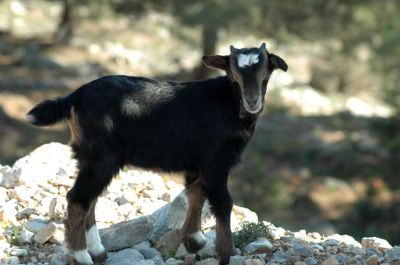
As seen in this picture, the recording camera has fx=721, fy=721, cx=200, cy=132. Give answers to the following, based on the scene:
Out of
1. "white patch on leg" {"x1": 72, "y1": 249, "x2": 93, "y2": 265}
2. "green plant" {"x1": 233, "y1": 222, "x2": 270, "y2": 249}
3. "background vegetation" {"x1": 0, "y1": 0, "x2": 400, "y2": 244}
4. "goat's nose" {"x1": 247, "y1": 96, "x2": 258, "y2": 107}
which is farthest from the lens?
"background vegetation" {"x1": 0, "y1": 0, "x2": 400, "y2": 244}

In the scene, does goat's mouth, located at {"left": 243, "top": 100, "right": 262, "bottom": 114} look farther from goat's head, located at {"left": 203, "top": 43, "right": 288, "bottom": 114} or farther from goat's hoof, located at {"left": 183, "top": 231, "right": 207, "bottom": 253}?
goat's hoof, located at {"left": 183, "top": 231, "right": 207, "bottom": 253}

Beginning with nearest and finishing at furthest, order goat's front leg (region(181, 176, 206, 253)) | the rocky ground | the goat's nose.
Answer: the goat's nose, the rocky ground, goat's front leg (region(181, 176, 206, 253))

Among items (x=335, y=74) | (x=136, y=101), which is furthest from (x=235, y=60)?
(x=335, y=74)

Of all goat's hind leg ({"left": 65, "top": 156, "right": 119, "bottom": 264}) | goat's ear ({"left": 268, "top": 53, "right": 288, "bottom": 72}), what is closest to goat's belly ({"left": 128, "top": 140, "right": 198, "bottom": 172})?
goat's hind leg ({"left": 65, "top": 156, "right": 119, "bottom": 264})

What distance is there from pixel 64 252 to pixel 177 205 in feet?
4.29

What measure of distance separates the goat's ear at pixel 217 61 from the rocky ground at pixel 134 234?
141cm

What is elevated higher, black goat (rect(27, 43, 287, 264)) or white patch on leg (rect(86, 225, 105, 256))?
black goat (rect(27, 43, 287, 264))

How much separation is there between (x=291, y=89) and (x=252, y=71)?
78.6 ft

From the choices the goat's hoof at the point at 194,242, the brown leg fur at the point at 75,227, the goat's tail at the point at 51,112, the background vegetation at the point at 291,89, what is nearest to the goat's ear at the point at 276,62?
the goat's hoof at the point at 194,242

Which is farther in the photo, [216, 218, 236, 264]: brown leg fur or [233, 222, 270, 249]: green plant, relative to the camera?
[233, 222, 270, 249]: green plant

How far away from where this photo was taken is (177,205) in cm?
727

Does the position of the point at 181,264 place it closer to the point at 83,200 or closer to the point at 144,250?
the point at 144,250

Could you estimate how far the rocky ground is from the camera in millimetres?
6586

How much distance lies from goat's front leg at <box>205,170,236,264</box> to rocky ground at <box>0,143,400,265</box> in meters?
0.11
